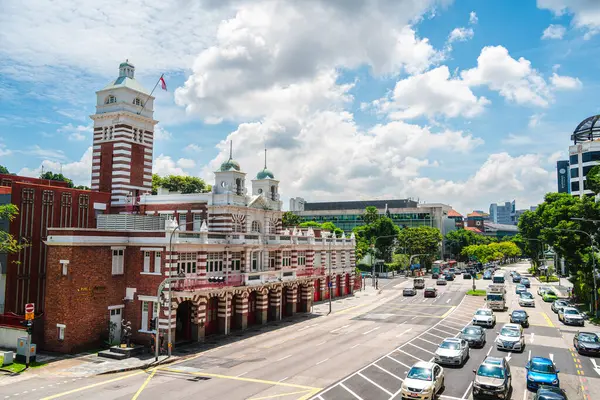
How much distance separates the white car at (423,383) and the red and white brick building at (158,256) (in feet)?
56.9

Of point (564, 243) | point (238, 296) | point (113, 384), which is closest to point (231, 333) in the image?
point (238, 296)

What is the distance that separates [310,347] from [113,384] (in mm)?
15405

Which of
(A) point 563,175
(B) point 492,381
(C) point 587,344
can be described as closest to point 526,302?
(C) point 587,344

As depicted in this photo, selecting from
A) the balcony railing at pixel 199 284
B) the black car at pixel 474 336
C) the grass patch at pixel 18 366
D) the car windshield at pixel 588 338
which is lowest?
the grass patch at pixel 18 366

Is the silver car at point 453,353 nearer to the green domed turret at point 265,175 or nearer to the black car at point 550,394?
the black car at point 550,394

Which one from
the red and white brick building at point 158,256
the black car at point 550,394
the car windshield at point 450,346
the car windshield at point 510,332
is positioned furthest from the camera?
the car windshield at point 510,332

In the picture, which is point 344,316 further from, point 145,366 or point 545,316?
point 145,366

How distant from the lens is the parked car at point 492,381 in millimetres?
24125

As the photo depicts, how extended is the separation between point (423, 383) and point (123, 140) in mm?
41542

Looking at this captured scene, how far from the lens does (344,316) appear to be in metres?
55.5

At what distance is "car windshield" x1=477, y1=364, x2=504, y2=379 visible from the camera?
82.4 ft

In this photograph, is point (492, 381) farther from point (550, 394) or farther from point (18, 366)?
point (18, 366)

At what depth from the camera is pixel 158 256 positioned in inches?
1543

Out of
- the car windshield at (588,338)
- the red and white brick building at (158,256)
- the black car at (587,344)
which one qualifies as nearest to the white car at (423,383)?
the black car at (587,344)
